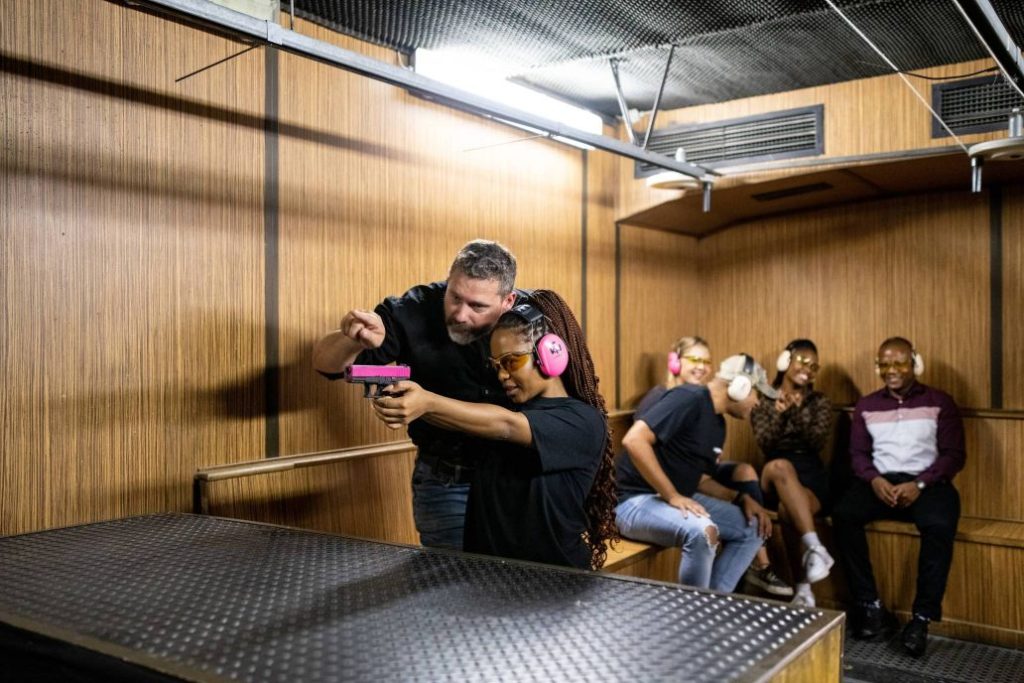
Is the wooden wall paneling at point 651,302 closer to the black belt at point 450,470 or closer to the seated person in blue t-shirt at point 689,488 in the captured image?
the seated person in blue t-shirt at point 689,488

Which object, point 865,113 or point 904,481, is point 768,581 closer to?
point 904,481

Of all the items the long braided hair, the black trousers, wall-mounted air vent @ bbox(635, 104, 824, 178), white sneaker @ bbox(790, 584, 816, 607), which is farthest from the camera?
wall-mounted air vent @ bbox(635, 104, 824, 178)

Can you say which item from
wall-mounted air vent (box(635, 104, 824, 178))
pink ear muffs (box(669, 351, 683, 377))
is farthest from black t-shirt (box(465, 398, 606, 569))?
wall-mounted air vent (box(635, 104, 824, 178))

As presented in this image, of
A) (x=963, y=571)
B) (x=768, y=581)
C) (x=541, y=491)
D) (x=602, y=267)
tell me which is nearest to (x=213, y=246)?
(x=541, y=491)

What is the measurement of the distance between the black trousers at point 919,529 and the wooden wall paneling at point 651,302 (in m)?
1.50

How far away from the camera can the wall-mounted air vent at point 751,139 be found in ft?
15.8

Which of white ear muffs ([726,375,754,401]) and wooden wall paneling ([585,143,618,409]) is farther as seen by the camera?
wooden wall paneling ([585,143,618,409])

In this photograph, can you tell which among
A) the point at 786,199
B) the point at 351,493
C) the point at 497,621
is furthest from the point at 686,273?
the point at 497,621

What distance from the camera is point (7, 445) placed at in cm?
246

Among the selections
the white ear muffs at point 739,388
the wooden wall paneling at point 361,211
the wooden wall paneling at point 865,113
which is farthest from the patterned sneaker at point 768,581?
the wooden wall paneling at point 865,113

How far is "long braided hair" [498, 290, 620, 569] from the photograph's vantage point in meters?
2.29

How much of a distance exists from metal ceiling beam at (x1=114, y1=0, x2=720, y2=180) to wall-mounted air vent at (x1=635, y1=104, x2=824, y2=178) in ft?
5.44

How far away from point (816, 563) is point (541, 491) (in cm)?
297

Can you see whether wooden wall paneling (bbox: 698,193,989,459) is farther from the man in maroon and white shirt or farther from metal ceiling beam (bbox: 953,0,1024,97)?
metal ceiling beam (bbox: 953,0,1024,97)
